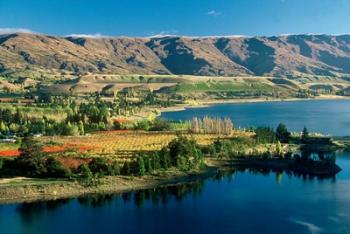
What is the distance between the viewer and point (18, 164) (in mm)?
72062

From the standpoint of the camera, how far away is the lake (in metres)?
52.9

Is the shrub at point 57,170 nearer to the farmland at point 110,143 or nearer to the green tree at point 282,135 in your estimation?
the farmland at point 110,143

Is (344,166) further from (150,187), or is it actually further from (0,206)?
(0,206)

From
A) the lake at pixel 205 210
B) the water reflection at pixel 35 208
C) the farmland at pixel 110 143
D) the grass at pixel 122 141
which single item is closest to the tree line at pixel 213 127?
the grass at pixel 122 141

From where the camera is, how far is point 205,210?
59.1m

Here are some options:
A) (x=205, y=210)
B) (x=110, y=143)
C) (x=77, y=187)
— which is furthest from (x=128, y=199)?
(x=110, y=143)

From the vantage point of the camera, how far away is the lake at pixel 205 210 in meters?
52.9

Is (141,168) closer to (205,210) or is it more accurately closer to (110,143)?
(205,210)

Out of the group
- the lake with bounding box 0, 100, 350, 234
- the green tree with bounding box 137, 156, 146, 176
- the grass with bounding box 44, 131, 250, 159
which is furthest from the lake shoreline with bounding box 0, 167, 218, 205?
the grass with bounding box 44, 131, 250, 159

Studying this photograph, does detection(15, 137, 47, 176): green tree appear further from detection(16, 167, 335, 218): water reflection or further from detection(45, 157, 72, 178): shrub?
detection(16, 167, 335, 218): water reflection

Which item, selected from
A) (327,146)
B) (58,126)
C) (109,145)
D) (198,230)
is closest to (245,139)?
(327,146)

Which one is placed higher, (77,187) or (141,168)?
(141,168)

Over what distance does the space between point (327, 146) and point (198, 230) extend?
185 ft

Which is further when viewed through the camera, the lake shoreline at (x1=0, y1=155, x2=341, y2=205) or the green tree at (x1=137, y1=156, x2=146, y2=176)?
the green tree at (x1=137, y1=156, x2=146, y2=176)
